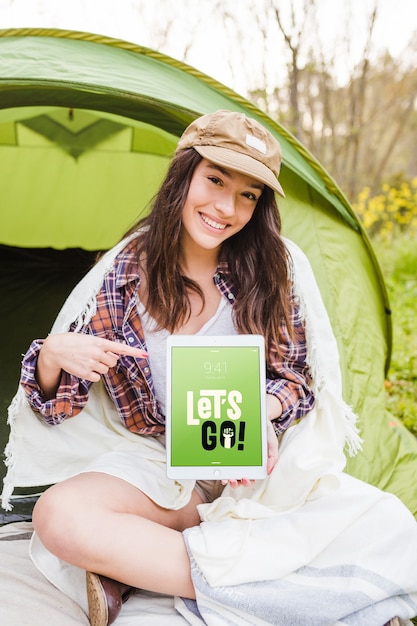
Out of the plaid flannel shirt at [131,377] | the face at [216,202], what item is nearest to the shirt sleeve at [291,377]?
the plaid flannel shirt at [131,377]

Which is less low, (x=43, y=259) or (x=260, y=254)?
(x=43, y=259)

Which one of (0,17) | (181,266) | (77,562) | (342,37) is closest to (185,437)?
(77,562)

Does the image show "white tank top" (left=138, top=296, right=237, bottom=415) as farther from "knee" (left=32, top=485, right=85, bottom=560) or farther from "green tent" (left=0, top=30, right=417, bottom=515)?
"green tent" (left=0, top=30, right=417, bottom=515)

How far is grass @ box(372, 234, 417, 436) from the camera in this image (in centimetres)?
226

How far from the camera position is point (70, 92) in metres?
1.84

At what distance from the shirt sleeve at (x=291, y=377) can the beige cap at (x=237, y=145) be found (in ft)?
0.96

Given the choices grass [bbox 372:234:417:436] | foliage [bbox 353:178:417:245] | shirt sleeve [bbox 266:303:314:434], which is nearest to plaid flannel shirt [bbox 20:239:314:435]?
shirt sleeve [bbox 266:303:314:434]

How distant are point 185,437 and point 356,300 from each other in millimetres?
898

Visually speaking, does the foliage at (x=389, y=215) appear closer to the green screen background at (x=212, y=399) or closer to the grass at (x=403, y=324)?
the grass at (x=403, y=324)

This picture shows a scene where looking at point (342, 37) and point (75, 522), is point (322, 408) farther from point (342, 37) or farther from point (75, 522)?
point (342, 37)

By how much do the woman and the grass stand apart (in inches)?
40.0

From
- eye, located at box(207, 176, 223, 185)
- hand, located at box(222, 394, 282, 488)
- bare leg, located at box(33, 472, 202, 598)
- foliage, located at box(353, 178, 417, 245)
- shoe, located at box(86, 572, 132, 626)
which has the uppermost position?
Answer: foliage, located at box(353, 178, 417, 245)

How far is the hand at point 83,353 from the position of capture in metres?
1.09

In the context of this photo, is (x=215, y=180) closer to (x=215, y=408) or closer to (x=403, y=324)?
(x=215, y=408)
